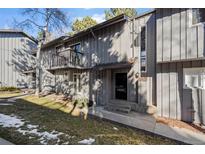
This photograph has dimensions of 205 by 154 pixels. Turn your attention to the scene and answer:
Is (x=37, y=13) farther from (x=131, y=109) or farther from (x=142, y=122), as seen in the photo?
(x=142, y=122)

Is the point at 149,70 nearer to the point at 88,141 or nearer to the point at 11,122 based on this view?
the point at 88,141

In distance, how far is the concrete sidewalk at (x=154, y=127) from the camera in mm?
6786

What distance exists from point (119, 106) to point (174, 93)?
3.24 m

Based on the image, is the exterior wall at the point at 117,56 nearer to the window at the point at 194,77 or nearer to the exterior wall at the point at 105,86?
the exterior wall at the point at 105,86

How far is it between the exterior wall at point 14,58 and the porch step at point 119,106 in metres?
17.0

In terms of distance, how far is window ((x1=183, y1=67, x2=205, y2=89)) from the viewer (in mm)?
8602

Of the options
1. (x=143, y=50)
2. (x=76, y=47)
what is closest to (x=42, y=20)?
(x=76, y=47)

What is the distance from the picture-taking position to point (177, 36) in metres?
9.10

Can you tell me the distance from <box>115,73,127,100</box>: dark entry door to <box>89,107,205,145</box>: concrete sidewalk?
2.08 metres

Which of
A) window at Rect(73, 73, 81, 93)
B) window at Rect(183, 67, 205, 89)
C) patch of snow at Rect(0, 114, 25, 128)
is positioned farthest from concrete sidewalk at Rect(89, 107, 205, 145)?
window at Rect(73, 73, 81, 93)

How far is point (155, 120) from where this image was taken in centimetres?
932
